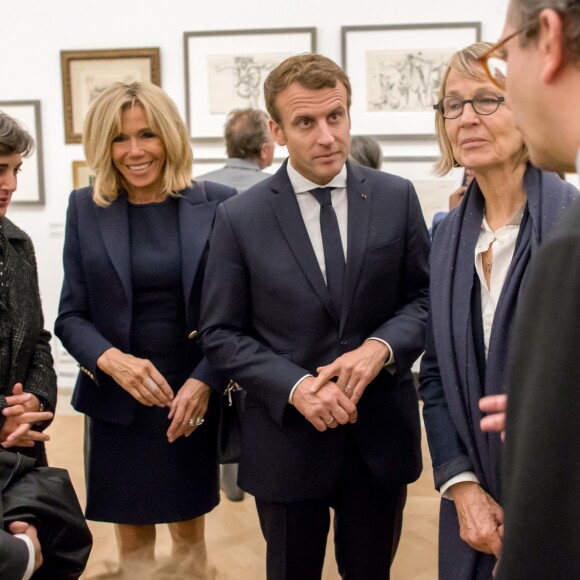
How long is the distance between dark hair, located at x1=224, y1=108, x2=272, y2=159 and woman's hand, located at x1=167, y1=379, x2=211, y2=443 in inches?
87.5

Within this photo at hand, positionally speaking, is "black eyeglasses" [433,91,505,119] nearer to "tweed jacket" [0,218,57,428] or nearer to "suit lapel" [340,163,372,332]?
"suit lapel" [340,163,372,332]

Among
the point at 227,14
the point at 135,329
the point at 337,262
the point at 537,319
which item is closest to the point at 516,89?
the point at 537,319

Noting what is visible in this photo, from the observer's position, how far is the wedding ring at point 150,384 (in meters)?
2.41

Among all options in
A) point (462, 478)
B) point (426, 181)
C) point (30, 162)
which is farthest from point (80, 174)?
point (462, 478)

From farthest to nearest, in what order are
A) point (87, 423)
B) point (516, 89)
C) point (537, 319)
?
1. point (87, 423)
2. point (516, 89)
3. point (537, 319)

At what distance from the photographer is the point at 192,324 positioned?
8.34ft

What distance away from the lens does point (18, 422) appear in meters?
2.30

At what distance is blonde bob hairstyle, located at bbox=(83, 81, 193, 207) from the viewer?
2.52 metres

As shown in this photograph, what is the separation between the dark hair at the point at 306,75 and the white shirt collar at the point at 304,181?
0.65 feet

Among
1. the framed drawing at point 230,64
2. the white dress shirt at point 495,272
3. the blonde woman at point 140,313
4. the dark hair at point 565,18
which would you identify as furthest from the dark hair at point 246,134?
the dark hair at point 565,18

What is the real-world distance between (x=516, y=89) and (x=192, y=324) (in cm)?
176

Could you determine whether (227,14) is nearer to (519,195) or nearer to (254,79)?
(254,79)

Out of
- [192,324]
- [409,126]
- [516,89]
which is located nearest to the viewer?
[516,89]

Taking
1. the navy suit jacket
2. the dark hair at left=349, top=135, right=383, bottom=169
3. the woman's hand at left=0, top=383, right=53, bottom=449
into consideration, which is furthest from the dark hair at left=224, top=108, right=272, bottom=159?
the woman's hand at left=0, top=383, right=53, bottom=449
